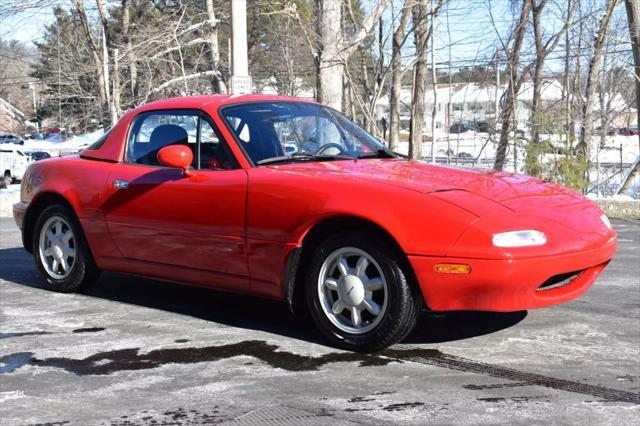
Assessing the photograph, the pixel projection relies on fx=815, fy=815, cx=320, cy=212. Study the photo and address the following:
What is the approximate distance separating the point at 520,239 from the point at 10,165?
107 feet

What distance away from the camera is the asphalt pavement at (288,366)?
353 cm

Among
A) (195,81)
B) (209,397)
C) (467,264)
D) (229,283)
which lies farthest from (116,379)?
(195,81)

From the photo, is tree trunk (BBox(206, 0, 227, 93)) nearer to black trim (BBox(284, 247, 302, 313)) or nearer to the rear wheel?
the rear wheel

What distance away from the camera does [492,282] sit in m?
4.12

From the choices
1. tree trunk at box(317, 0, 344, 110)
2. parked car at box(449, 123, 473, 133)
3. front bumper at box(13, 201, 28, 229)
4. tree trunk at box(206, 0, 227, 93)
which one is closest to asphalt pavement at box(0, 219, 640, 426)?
front bumper at box(13, 201, 28, 229)

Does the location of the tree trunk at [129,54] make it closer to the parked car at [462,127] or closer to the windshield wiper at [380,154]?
→ the parked car at [462,127]

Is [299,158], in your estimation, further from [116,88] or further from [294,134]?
[116,88]

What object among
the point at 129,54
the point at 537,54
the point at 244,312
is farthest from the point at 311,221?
the point at 129,54

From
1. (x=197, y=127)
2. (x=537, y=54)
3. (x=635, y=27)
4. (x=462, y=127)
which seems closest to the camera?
(x=197, y=127)

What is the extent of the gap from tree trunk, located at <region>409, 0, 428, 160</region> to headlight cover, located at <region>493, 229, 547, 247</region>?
11224 millimetres

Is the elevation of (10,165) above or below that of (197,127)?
below

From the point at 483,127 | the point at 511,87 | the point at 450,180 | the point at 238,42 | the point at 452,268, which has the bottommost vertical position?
the point at 452,268

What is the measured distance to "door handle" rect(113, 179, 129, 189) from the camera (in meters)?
5.64

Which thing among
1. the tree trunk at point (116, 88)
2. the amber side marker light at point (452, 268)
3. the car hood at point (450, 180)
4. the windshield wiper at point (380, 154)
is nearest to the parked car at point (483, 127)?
the tree trunk at point (116, 88)
